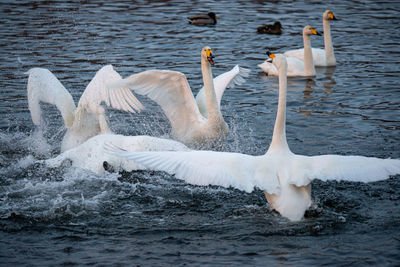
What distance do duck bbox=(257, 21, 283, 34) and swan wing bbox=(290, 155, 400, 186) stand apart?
32.7ft

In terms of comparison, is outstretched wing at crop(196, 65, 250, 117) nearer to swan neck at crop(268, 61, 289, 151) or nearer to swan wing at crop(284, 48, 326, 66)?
swan neck at crop(268, 61, 289, 151)

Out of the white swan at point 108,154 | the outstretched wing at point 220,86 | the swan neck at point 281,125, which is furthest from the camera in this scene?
→ the outstretched wing at point 220,86

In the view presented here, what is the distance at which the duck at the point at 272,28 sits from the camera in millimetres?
15531

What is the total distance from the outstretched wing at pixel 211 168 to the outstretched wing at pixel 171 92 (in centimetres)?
241

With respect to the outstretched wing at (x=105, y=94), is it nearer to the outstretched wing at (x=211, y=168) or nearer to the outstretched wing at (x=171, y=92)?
the outstretched wing at (x=171, y=92)

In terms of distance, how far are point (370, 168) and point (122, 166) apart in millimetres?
3023

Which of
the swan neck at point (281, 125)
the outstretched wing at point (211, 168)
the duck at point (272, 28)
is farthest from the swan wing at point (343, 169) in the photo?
the duck at point (272, 28)

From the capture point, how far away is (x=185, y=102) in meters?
8.68

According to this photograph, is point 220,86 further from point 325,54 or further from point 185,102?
point 325,54

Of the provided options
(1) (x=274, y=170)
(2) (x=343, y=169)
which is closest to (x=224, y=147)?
(1) (x=274, y=170)

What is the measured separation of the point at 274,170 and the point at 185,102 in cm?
295

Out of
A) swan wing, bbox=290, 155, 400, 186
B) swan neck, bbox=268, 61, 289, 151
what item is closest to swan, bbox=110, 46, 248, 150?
swan neck, bbox=268, 61, 289, 151

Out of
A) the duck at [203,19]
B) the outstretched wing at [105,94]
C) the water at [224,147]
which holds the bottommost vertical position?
the water at [224,147]

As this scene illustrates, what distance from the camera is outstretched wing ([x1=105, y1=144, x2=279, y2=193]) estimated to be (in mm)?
5688
